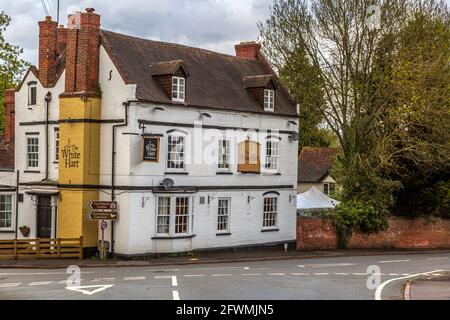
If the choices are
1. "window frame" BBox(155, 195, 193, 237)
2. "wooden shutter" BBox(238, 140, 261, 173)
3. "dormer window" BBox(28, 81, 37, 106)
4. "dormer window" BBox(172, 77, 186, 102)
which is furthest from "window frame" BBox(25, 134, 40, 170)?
"wooden shutter" BBox(238, 140, 261, 173)

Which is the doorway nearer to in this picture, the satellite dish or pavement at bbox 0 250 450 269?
A: pavement at bbox 0 250 450 269

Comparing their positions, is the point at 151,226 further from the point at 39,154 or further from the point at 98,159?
the point at 39,154

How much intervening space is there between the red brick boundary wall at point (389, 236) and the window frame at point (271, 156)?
4.00m

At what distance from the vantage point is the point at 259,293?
71.7 feet

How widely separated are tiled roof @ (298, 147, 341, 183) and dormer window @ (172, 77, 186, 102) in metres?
34.4

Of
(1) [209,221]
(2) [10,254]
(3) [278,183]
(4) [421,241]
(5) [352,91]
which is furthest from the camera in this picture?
(4) [421,241]

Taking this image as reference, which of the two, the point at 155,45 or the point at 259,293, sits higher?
the point at 155,45

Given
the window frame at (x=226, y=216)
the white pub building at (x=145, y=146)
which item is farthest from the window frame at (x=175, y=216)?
the window frame at (x=226, y=216)

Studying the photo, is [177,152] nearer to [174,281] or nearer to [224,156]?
[224,156]

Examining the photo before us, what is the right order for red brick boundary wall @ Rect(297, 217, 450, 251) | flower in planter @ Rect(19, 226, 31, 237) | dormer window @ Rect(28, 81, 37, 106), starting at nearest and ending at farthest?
flower in planter @ Rect(19, 226, 31, 237) < dormer window @ Rect(28, 81, 37, 106) < red brick boundary wall @ Rect(297, 217, 450, 251)

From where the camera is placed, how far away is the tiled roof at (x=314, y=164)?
2693 inches

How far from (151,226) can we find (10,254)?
6.63m

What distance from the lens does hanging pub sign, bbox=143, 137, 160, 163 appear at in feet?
109

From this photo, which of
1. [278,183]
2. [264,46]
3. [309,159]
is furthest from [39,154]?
[309,159]
